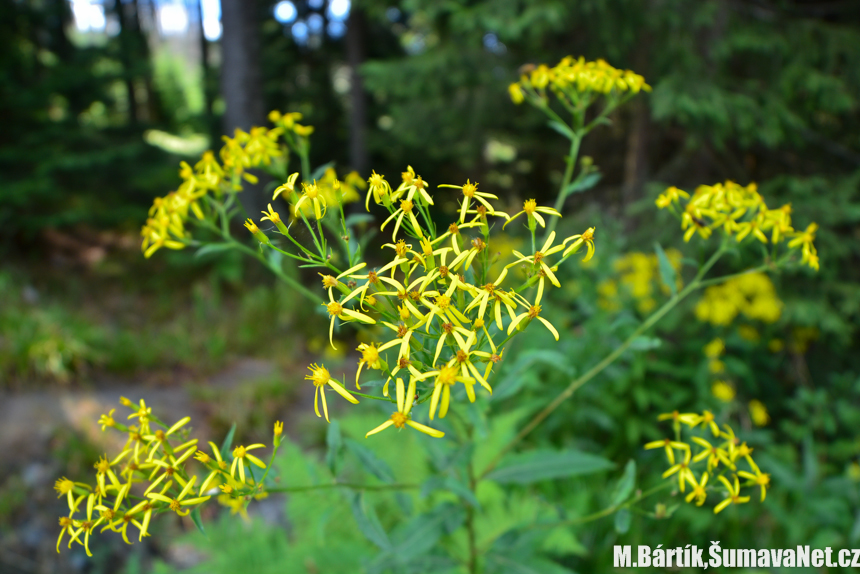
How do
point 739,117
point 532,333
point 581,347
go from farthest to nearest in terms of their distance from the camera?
point 739,117
point 532,333
point 581,347

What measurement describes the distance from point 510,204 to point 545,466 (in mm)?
5673

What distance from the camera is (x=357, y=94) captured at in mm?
7676

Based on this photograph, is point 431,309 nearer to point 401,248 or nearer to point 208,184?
point 401,248

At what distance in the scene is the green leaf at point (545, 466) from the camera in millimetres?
1664

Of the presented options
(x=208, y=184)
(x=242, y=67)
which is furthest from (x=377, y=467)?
(x=242, y=67)

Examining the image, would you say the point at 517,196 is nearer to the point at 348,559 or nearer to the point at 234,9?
the point at 234,9

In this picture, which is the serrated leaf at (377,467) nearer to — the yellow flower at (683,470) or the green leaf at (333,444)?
the green leaf at (333,444)

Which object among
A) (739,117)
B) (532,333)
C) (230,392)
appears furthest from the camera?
(230,392)

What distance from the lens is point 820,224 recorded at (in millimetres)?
3549

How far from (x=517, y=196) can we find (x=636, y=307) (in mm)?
4311

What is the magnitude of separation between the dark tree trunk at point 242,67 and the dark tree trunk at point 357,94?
1.71 meters

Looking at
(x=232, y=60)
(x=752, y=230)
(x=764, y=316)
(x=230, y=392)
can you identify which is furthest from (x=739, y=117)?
(x=232, y=60)

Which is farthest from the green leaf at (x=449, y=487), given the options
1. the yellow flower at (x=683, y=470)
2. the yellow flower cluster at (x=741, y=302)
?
the yellow flower cluster at (x=741, y=302)

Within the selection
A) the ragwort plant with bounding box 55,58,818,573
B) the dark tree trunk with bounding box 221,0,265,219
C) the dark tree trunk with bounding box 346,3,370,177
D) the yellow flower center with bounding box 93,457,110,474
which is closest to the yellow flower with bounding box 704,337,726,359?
the ragwort plant with bounding box 55,58,818,573
